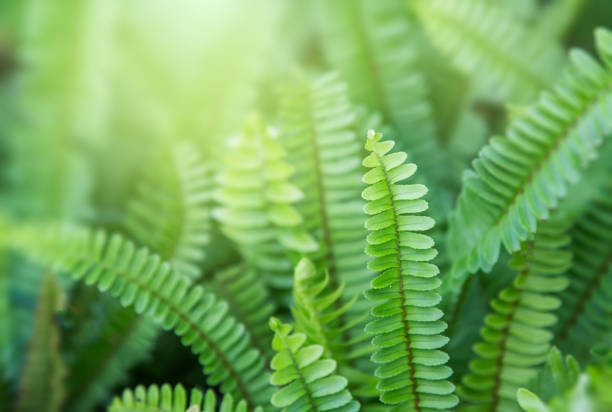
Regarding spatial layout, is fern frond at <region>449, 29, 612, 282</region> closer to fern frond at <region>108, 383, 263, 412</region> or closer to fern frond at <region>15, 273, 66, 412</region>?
fern frond at <region>108, 383, 263, 412</region>

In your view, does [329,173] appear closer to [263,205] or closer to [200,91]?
[263,205]

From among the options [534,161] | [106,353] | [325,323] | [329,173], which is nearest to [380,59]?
[329,173]

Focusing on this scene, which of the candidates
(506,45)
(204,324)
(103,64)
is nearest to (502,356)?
(204,324)

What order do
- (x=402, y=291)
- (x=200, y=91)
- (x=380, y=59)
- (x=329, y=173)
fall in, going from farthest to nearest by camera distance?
(x=200, y=91)
(x=380, y=59)
(x=329, y=173)
(x=402, y=291)

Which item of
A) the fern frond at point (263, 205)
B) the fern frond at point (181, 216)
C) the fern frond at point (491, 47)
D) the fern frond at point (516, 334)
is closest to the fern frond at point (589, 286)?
the fern frond at point (516, 334)

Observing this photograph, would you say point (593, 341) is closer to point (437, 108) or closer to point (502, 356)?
point (502, 356)

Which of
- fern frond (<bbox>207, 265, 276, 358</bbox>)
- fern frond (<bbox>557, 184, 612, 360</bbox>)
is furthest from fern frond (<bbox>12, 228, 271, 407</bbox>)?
fern frond (<bbox>557, 184, 612, 360</bbox>)
